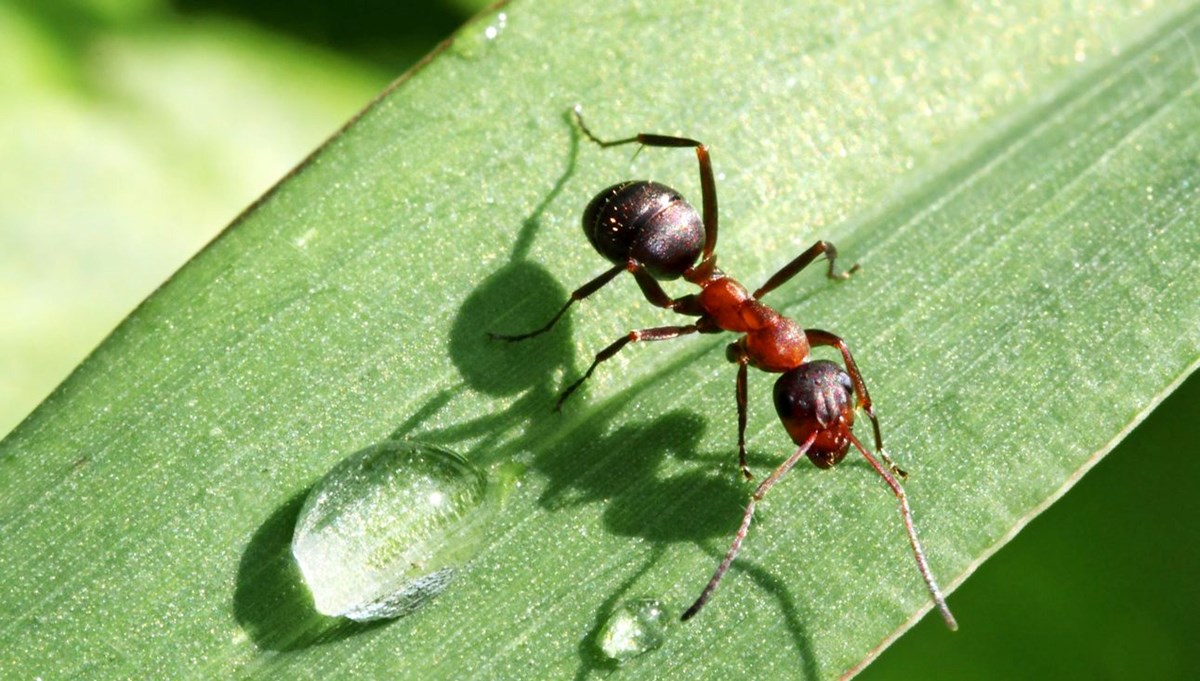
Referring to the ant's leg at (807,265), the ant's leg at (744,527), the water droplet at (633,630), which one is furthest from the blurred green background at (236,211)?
the water droplet at (633,630)

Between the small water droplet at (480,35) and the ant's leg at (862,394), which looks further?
the small water droplet at (480,35)

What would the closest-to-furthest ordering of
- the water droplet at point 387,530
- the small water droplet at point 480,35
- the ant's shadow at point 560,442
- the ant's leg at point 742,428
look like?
the water droplet at point 387,530 → the ant's shadow at point 560,442 → the ant's leg at point 742,428 → the small water droplet at point 480,35

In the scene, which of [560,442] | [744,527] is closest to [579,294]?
[560,442]

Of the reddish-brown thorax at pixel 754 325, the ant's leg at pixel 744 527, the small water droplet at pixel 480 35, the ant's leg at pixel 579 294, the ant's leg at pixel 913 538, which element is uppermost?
the small water droplet at pixel 480 35

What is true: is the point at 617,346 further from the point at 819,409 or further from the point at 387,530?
the point at 387,530

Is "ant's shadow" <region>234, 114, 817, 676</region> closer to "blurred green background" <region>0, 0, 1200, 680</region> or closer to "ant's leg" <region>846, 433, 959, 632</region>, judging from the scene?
"ant's leg" <region>846, 433, 959, 632</region>

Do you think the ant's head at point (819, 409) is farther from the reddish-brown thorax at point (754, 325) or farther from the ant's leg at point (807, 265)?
the ant's leg at point (807, 265)
